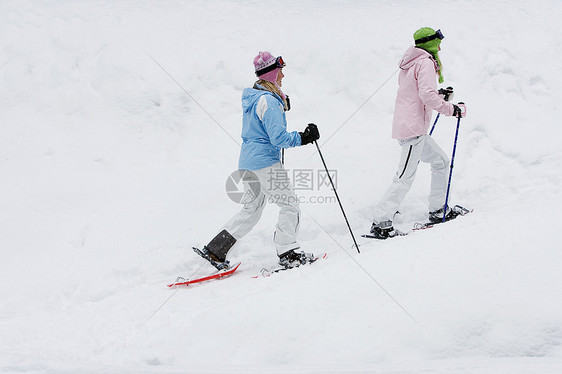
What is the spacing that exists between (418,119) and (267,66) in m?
1.80

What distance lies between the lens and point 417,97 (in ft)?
15.7

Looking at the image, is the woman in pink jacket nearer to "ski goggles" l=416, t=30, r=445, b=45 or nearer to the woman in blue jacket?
"ski goggles" l=416, t=30, r=445, b=45

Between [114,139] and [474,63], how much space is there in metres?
6.49

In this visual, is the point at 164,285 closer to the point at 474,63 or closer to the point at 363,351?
the point at 363,351

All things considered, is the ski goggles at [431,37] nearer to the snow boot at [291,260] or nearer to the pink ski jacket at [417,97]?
the pink ski jacket at [417,97]

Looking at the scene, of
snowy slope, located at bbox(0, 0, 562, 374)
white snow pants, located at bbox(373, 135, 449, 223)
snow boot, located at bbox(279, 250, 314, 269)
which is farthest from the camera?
white snow pants, located at bbox(373, 135, 449, 223)

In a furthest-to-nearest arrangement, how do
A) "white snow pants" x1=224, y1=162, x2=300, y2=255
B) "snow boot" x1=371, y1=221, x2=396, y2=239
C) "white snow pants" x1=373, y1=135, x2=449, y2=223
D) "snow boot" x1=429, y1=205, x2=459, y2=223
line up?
"snow boot" x1=429, y1=205, x2=459, y2=223, "snow boot" x1=371, y1=221, x2=396, y2=239, "white snow pants" x1=373, y1=135, x2=449, y2=223, "white snow pants" x1=224, y1=162, x2=300, y2=255

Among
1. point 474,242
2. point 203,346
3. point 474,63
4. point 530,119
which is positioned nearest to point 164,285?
point 203,346

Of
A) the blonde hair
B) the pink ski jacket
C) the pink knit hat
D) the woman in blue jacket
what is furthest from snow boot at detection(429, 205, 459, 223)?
the pink knit hat

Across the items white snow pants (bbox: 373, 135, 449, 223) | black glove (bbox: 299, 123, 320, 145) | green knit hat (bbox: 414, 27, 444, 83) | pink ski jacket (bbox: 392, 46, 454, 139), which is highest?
green knit hat (bbox: 414, 27, 444, 83)

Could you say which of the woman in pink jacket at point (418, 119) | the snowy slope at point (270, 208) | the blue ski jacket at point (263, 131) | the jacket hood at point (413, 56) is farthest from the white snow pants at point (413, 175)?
the blue ski jacket at point (263, 131)

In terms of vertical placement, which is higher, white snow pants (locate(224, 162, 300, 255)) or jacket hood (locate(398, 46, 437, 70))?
jacket hood (locate(398, 46, 437, 70))

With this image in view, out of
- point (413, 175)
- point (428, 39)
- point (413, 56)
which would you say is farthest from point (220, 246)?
point (428, 39)

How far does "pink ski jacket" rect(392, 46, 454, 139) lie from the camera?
4578mm
